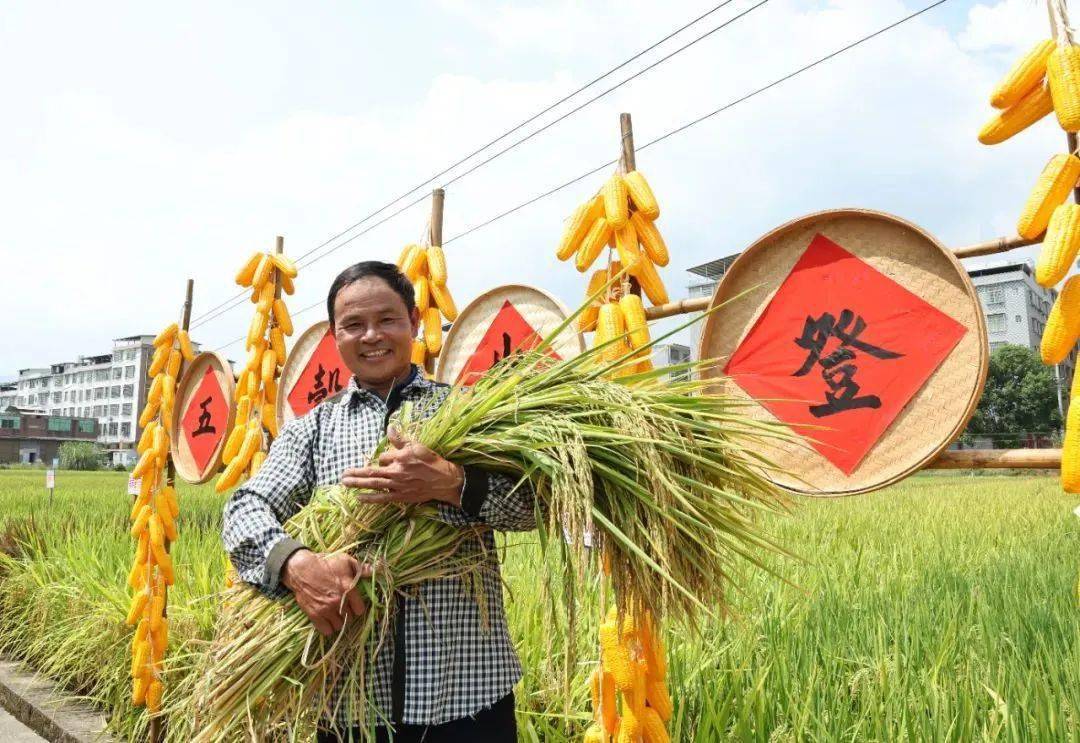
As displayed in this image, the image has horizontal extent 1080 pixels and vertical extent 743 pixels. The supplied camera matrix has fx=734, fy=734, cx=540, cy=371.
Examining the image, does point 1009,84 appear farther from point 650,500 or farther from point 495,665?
point 495,665

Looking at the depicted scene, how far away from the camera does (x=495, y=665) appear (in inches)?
59.3

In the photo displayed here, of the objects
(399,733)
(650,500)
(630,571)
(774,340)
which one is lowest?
(399,733)

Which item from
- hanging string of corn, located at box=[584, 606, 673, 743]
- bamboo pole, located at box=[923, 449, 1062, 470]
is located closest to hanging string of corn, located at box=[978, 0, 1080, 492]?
bamboo pole, located at box=[923, 449, 1062, 470]

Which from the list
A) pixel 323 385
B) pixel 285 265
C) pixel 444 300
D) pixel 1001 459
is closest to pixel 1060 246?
pixel 1001 459

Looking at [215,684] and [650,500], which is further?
[215,684]

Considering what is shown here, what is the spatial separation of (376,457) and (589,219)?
1.08 meters

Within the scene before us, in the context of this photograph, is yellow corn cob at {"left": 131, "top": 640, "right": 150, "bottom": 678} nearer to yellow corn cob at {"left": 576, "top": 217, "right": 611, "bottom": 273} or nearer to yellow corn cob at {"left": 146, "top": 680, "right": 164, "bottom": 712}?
yellow corn cob at {"left": 146, "top": 680, "right": 164, "bottom": 712}

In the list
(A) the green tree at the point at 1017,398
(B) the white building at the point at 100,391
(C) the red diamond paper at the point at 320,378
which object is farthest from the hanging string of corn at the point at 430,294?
(B) the white building at the point at 100,391

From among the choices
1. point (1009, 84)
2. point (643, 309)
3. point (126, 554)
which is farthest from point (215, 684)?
point (126, 554)

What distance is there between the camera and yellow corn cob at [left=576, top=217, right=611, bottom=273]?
2131 mm

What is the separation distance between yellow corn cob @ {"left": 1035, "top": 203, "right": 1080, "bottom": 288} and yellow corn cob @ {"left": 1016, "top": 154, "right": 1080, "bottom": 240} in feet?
0.14

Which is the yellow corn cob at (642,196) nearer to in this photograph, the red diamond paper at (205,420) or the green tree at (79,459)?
the red diamond paper at (205,420)

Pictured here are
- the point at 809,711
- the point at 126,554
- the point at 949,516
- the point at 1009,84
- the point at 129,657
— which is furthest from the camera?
the point at 949,516

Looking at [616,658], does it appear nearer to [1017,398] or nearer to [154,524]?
[154,524]
